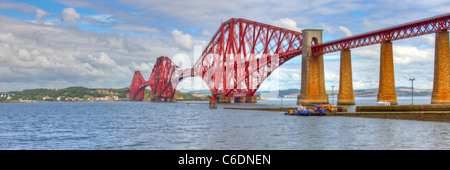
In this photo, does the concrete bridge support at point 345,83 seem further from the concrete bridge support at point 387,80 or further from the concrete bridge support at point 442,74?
the concrete bridge support at point 442,74

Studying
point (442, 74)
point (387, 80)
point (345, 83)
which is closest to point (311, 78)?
point (345, 83)

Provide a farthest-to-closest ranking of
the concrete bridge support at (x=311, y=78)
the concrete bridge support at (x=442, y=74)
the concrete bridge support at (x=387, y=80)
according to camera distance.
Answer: the concrete bridge support at (x=311, y=78), the concrete bridge support at (x=387, y=80), the concrete bridge support at (x=442, y=74)

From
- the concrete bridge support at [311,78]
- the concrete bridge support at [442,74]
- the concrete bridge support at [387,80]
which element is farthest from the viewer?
the concrete bridge support at [311,78]

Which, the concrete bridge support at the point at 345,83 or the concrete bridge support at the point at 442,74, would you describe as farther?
the concrete bridge support at the point at 345,83

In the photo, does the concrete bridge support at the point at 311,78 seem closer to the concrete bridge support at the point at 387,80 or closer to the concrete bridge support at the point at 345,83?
the concrete bridge support at the point at 345,83

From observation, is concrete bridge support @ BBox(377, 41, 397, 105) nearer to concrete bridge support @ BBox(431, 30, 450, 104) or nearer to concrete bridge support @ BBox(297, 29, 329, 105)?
concrete bridge support @ BBox(431, 30, 450, 104)

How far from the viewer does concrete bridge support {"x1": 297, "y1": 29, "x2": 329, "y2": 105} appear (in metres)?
85.3

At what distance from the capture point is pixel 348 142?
28.9m

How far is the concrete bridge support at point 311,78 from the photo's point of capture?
85.3m
